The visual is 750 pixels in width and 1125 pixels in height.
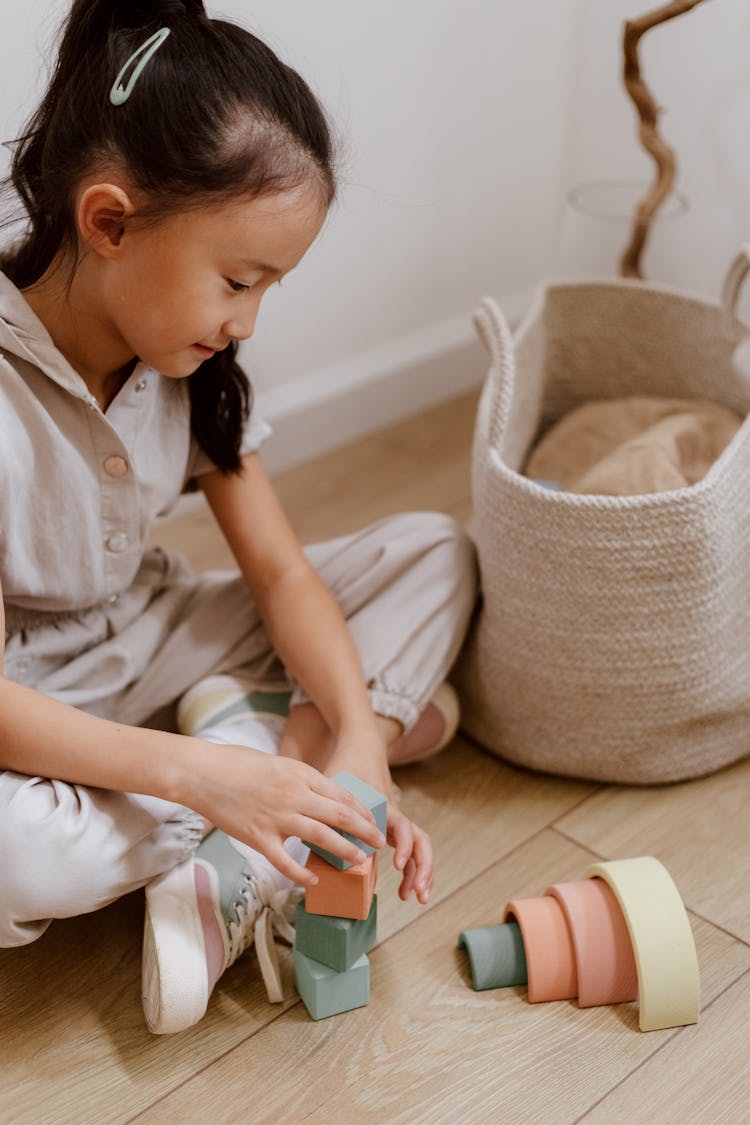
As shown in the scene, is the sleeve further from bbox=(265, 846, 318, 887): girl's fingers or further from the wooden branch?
the wooden branch

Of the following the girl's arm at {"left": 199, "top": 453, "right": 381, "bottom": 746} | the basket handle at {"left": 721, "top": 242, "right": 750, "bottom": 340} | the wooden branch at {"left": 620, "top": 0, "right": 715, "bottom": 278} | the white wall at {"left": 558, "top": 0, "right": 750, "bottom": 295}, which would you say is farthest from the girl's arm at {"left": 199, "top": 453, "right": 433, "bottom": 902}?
the white wall at {"left": 558, "top": 0, "right": 750, "bottom": 295}

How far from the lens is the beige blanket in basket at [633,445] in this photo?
1.15 meters

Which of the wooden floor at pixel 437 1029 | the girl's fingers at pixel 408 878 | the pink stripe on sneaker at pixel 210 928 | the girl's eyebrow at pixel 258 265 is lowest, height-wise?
the wooden floor at pixel 437 1029

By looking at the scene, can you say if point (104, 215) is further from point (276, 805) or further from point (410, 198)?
point (410, 198)

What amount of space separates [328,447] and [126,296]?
75 cm

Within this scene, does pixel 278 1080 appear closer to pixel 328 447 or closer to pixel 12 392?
pixel 12 392

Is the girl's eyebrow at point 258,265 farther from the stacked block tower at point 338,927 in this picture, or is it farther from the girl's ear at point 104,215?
the stacked block tower at point 338,927

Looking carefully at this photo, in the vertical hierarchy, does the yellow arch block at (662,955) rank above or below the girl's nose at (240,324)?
below

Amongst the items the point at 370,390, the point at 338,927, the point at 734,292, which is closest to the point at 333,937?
the point at 338,927

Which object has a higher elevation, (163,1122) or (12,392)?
(12,392)

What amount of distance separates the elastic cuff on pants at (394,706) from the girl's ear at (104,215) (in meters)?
0.40

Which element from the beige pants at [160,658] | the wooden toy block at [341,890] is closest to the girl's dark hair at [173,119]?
the beige pants at [160,658]

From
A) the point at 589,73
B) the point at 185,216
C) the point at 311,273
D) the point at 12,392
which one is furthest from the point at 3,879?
the point at 589,73

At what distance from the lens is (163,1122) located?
0.79 metres
